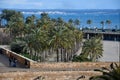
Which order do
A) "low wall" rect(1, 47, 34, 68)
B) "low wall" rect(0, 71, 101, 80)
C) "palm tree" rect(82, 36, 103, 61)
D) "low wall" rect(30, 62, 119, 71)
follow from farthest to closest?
1. "palm tree" rect(82, 36, 103, 61)
2. "low wall" rect(1, 47, 34, 68)
3. "low wall" rect(30, 62, 119, 71)
4. "low wall" rect(0, 71, 101, 80)

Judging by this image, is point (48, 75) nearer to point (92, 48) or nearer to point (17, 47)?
point (92, 48)

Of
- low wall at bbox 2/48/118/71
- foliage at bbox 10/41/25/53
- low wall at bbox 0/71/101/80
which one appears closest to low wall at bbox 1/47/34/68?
low wall at bbox 2/48/118/71

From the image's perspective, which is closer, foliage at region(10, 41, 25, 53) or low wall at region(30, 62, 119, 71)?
low wall at region(30, 62, 119, 71)

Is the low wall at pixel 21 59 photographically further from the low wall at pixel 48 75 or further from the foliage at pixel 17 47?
the foliage at pixel 17 47

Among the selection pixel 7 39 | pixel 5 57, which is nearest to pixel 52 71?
pixel 5 57

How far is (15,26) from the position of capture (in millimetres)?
88250

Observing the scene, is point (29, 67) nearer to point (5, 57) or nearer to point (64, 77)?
point (64, 77)

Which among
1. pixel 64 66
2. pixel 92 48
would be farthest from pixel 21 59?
pixel 92 48

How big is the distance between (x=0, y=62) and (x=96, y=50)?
765 inches

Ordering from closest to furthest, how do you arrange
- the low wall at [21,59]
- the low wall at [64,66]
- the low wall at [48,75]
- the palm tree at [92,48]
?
1. the low wall at [48,75]
2. the low wall at [64,66]
3. the low wall at [21,59]
4. the palm tree at [92,48]

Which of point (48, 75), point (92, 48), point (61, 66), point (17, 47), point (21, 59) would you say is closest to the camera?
point (48, 75)

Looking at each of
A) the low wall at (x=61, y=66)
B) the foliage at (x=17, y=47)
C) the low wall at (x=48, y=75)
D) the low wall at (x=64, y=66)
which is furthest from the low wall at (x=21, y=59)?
the foliage at (x=17, y=47)

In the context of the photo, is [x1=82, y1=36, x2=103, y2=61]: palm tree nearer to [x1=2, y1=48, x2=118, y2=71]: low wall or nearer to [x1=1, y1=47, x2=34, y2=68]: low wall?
[x1=1, y1=47, x2=34, y2=68]: low wall

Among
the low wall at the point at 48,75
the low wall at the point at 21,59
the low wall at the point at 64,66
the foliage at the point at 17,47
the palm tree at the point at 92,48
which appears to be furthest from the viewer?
the foliage at the point at 17,47
